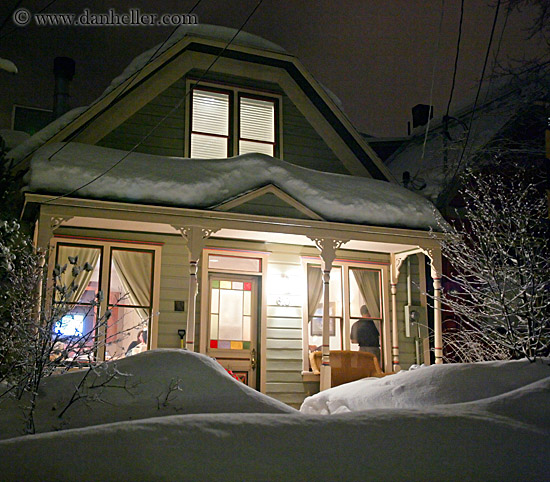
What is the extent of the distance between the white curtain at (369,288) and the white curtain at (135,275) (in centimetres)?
440

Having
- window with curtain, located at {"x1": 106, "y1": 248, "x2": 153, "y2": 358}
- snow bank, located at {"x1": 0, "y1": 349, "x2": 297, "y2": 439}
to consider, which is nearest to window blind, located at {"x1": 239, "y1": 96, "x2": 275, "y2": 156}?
window with curtain, located at {"x1": 106, "y1": 248, "x2": 153, "y2": 358}

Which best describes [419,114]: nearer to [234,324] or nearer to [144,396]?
[234,324]

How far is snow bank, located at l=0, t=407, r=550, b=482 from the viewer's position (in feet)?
8.45

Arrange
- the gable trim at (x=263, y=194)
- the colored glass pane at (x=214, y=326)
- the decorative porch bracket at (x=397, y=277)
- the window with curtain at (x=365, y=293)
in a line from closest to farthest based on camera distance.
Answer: the gable trim at (x=263, y=194) → the decorative porch bracket at (x=397, y=277) → the colored glass pane at (x=214, y=326) → the window with curtain at (x=365, y=293)

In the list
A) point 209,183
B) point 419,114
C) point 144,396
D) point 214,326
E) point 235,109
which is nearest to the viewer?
point 144,396

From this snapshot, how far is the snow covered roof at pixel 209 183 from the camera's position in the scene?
30.4 ft

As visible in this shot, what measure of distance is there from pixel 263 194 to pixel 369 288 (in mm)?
3760

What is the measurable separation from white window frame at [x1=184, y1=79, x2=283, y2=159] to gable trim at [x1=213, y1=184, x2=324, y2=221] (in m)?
2.49

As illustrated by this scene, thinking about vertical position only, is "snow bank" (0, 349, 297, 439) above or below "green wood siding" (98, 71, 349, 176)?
below

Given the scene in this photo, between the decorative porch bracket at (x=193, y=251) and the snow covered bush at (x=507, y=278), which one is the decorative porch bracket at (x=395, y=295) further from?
the decorative porch bracket at (x=193, y=251)

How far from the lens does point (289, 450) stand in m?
2.83

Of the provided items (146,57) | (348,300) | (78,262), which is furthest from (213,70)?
(348,300)

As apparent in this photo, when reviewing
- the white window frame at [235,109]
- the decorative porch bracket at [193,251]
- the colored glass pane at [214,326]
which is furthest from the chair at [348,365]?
the white window frame at [235,109]

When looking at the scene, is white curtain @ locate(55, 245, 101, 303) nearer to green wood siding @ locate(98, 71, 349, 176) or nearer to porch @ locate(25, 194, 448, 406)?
porch @ locate(25, 194, 448, 406)
